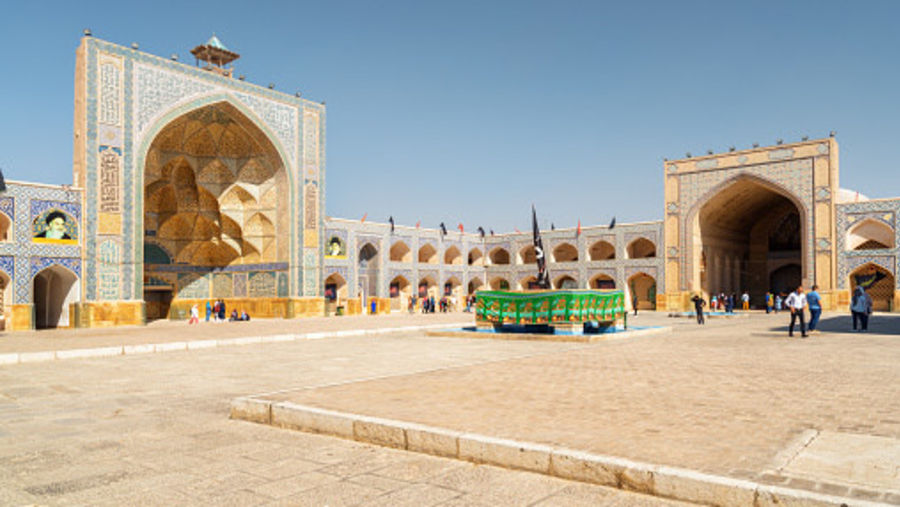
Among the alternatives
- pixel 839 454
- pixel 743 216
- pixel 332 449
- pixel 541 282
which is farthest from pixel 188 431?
pixel 743 216

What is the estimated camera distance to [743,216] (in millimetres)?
37000

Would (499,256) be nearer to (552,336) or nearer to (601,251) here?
(601,251)

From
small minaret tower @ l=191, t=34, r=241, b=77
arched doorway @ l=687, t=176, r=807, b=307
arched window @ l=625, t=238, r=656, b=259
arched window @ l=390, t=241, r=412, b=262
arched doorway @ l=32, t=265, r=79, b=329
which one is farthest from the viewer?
arched window @ l=625, t=238, r=656, b=259

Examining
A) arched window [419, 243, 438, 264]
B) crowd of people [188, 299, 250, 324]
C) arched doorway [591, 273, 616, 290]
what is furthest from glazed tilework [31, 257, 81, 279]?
arched doorway [591, 273, 616, 290]

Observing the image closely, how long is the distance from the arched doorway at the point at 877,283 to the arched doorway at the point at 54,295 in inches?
1246

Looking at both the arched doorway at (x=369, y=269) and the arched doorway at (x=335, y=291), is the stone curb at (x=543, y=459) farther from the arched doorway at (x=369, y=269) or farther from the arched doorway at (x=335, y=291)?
the arched doorway at (x=369, y=269)

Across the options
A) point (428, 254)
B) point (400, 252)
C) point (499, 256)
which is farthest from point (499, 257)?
point (400, 252)

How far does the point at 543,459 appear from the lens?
3789 millimetres

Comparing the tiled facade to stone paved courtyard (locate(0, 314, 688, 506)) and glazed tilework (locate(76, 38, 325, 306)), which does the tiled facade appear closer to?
glazed tilework (locate(76, 38, 325, 306))

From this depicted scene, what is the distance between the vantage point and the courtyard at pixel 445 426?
3.45 meters

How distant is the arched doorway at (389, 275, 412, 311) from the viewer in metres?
36.2

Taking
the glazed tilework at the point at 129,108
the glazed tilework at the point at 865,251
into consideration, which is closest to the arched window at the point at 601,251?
the glazed tilework at the point at 865,251

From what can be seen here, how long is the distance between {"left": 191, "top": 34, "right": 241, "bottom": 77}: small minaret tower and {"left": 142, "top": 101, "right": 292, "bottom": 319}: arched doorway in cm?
192

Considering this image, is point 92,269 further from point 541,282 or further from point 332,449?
point 332,449
